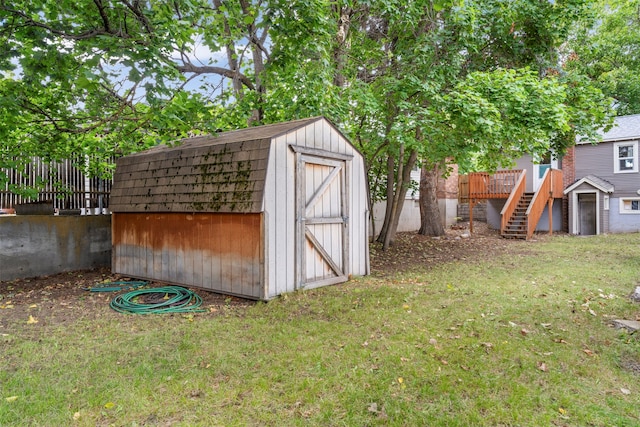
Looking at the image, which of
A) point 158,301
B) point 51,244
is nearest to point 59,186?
point 51,244

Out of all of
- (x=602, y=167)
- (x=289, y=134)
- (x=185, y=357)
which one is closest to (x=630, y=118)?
(x=602, y=167)

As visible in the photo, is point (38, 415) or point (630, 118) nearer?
point (38, 415)

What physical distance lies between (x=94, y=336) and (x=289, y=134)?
366 centimetres

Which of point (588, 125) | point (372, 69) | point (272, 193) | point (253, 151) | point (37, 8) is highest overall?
point (372, 69)

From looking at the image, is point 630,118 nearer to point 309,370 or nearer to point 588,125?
point 588,125

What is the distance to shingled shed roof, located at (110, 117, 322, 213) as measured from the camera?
570 cm

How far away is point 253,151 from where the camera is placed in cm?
577

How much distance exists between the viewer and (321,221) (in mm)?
6574

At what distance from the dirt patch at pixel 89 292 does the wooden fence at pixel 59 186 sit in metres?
2.34

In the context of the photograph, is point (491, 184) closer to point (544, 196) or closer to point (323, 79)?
A: point (544, 196)

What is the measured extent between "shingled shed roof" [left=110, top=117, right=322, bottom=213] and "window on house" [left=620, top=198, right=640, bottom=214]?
51.3ft

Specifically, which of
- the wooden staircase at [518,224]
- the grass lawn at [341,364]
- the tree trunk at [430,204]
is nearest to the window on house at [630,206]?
the wooden staircase at [518,224]

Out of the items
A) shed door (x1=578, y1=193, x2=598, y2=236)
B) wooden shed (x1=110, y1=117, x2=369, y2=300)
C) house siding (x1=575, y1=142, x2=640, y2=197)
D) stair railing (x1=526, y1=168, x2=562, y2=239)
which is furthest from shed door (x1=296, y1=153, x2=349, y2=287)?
shed door (x1=578, y1=193, x2=598, y2=236)

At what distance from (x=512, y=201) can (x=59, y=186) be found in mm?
14993
